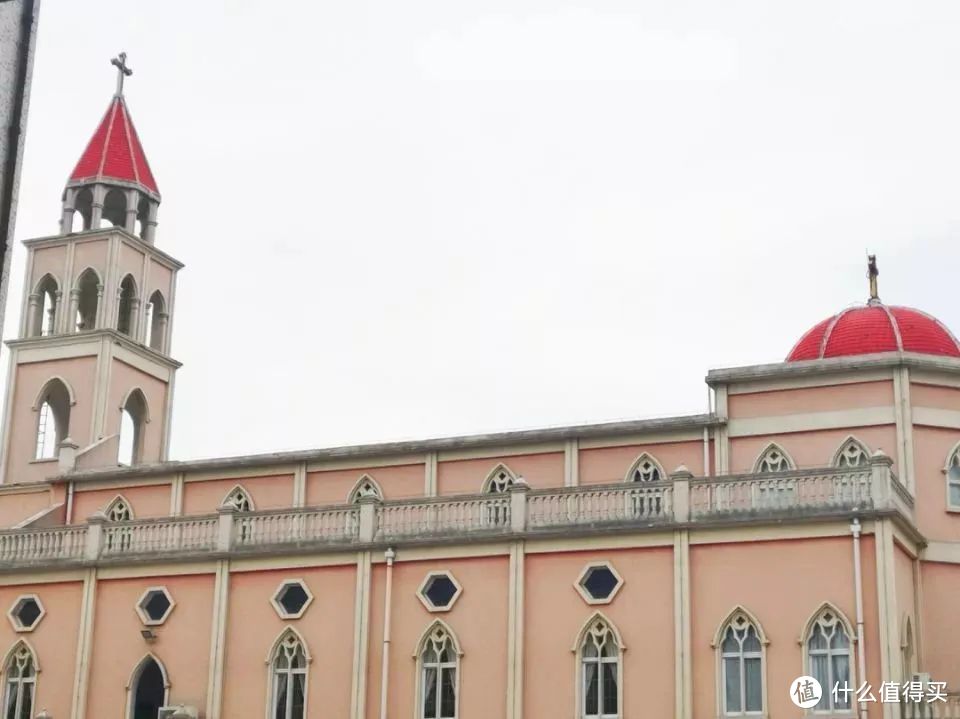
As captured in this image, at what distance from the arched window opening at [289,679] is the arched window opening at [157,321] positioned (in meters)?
15.0

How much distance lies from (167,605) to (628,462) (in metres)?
10.9

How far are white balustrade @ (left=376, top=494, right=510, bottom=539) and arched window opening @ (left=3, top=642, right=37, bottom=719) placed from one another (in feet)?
30.4

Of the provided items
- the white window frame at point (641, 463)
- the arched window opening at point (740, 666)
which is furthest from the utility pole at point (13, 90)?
the white window frame at point (641, 463)

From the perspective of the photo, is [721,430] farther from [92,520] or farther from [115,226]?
[115,226]

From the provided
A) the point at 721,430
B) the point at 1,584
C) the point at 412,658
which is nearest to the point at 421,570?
the point at 412,658

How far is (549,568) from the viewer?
28578mm

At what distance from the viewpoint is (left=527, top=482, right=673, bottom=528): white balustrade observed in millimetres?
27891

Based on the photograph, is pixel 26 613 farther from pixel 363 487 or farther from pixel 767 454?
pixel 767 454

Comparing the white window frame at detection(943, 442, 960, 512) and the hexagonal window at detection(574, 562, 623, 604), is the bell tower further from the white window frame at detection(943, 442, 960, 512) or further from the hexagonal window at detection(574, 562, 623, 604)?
the white window frame at detection(943, 442, 960, 512)

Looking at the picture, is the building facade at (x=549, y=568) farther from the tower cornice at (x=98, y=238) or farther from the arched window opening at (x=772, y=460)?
the tower cornice at (x=98, y=238)

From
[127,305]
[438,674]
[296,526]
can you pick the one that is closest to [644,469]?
[438,674]

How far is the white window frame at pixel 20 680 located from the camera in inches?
1276

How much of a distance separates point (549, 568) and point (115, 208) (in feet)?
70.1

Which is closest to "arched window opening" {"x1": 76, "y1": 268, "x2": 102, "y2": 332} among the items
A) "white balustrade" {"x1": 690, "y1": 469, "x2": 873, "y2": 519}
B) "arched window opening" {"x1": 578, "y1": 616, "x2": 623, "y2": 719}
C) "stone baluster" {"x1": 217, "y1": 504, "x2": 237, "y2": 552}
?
"stone baluster" {"x1": 217, "y1": 504, "x2": 237, "y2": 552}
